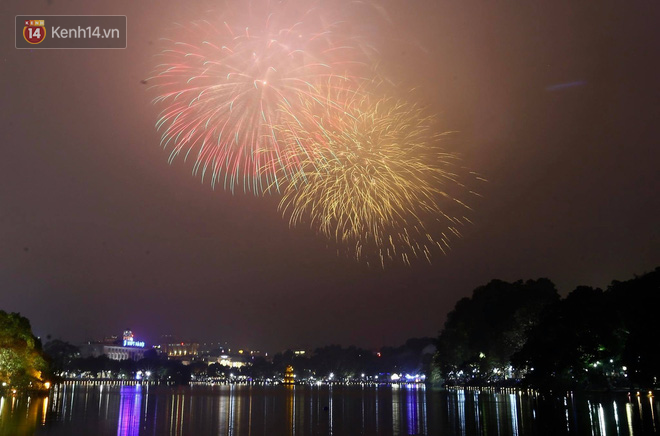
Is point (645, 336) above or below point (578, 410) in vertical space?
above

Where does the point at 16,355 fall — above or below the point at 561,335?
below

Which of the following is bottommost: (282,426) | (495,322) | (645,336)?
(282,426)

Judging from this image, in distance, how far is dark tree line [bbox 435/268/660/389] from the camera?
170 feet

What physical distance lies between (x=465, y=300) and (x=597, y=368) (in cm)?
5388

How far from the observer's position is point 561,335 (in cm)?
6644

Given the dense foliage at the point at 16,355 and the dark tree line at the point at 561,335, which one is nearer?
the dark tree line at the point at 561,335

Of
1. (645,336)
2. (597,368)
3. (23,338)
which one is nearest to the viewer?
(645,336)

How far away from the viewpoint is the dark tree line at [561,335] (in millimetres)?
51750

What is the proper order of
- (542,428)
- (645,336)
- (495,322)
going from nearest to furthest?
(542,428)
(645,336)
(495,322)

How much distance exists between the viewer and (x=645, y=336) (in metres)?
48.1

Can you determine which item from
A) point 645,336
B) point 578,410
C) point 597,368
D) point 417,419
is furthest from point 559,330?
point 417,419

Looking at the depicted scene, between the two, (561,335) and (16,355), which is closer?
(16,355)

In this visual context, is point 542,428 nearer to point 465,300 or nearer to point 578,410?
point 578,410

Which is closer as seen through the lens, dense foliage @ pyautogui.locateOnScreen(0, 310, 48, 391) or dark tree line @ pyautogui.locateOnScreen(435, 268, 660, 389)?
dark tree line @ pyautogui.locateOnScreen(435, 268, 660, 389)
